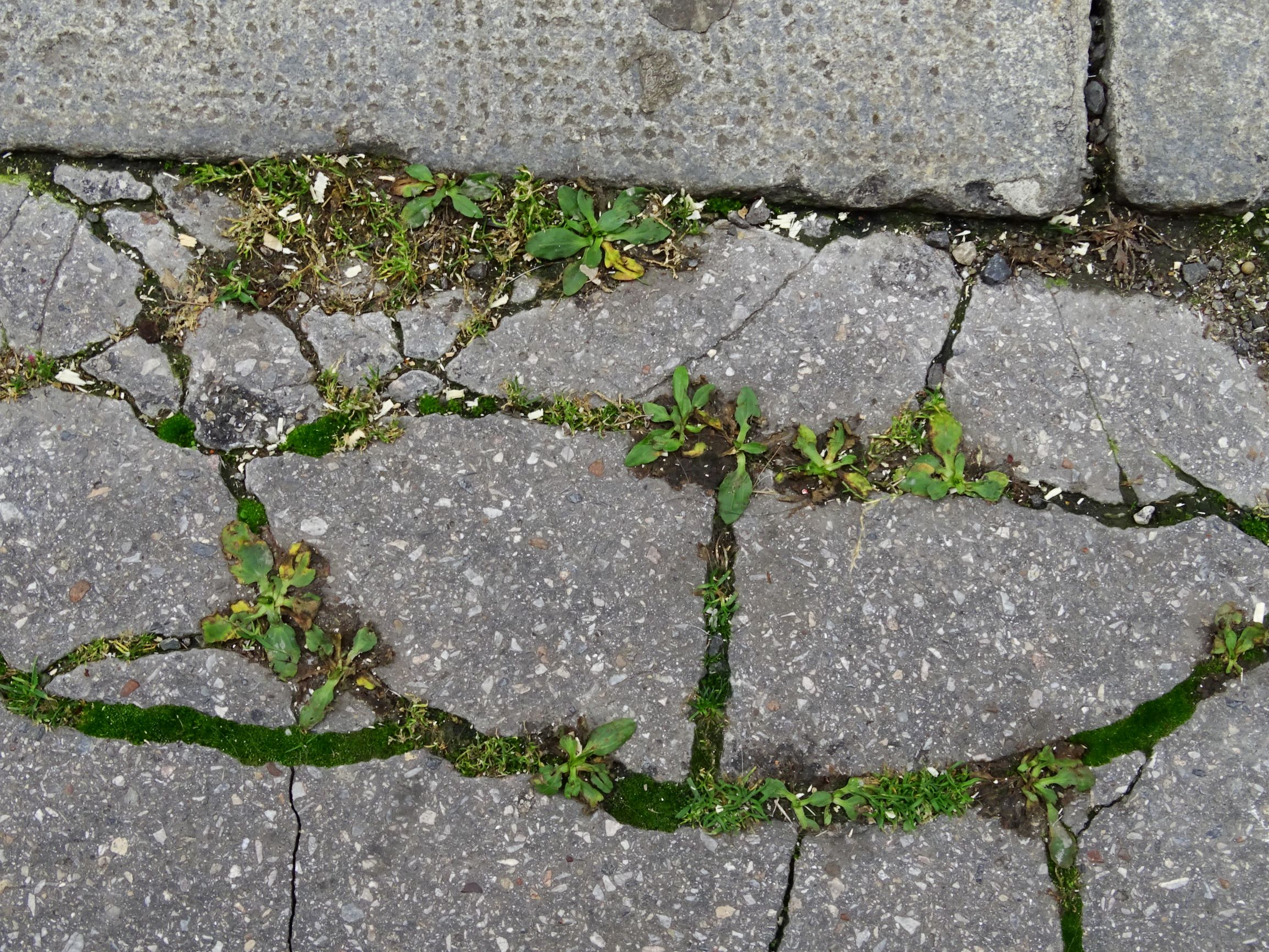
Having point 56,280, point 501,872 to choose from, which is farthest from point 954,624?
point 56,280

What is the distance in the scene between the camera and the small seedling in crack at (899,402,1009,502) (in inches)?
87.0

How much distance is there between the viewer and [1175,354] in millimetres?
2258

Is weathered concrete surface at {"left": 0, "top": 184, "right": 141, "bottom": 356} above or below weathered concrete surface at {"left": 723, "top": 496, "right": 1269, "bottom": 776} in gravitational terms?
above

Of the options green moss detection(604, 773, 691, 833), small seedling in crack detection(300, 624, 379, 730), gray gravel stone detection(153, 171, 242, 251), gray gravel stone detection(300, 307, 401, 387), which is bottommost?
green moss detection(604, 773, 691, 833)

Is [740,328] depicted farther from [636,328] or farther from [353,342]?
[353,342]

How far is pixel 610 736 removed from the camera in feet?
7.14

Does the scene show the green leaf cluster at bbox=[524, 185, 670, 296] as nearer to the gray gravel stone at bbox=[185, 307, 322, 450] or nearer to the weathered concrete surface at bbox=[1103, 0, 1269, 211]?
the gray gravel stone at bbox=[185, 307, 322, 450]

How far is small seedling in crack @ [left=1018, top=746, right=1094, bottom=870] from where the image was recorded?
2.15m

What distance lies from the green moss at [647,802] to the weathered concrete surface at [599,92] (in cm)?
154

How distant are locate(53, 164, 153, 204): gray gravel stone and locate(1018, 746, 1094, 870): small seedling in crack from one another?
2.73m

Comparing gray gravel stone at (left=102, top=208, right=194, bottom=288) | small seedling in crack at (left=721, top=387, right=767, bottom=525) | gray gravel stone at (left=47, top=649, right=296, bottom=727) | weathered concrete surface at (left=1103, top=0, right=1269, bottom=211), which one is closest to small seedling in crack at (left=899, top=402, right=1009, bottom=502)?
small seedling in crack at (left=721, top=387, right=767, bottom=525)

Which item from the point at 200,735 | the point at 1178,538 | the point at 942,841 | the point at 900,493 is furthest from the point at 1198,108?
the point at 200,735

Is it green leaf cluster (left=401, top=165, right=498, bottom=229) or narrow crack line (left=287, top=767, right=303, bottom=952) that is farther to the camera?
green leaf cluster (left=401, top=165, right=498, bottom=229)

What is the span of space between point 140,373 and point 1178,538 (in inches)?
107
